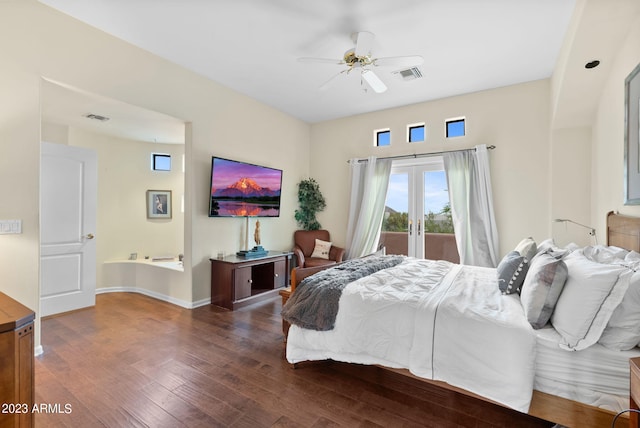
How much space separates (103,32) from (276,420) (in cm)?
391

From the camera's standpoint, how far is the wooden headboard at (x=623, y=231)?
1985 millimetres

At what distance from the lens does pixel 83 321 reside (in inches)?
131

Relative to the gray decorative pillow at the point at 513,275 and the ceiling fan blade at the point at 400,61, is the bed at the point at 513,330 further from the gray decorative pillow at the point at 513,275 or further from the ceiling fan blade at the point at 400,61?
the ceiling fan blade at the point at 400,61

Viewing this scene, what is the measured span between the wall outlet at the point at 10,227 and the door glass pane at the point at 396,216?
4.49 m

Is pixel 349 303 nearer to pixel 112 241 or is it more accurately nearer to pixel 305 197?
pixel 305 197

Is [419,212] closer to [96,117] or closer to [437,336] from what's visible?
[437,336]

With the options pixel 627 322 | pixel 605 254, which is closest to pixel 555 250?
pixel 605 254

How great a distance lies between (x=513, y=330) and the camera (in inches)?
62.6

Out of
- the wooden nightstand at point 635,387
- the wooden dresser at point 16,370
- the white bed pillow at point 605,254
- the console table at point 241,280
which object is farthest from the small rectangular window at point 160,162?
the wooden nightstand at point 635,387

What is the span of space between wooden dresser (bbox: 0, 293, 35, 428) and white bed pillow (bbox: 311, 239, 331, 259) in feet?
13.3

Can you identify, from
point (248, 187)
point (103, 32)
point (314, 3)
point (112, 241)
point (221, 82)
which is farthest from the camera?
point (112, 241)

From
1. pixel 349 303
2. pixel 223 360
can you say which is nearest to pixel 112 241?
pixel 223 360

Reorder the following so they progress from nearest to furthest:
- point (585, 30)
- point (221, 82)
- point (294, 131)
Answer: point (585, 30), point (221, 82), point (294, 131)

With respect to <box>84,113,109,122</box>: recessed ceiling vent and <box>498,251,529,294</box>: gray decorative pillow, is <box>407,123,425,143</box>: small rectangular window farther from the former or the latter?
<box>84,113,109,122</box>: recessed ceiling vent
